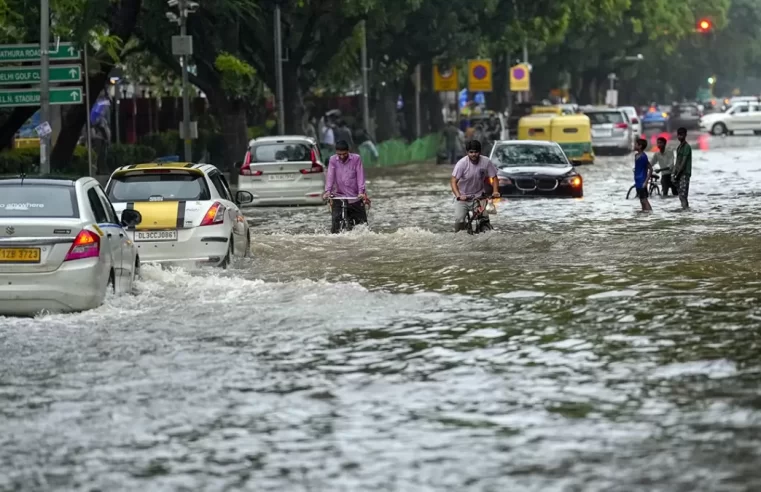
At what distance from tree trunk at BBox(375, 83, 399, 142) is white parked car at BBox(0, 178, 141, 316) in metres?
53.2

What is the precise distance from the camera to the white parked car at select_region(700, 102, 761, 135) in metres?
82.7

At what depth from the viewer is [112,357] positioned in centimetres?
1227

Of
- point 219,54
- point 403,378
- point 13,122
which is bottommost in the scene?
point 403,378

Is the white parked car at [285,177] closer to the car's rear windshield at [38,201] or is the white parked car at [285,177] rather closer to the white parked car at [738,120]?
the car's rear windshield at [38,201]

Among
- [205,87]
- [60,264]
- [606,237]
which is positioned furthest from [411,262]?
[205,87]

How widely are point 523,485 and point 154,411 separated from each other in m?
2.93

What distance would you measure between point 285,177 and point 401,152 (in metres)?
26.7

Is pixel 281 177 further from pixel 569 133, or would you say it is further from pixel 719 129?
pixel 719 129

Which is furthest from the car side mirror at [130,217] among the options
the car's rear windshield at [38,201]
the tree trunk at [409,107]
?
the tree trunk at [409,107]

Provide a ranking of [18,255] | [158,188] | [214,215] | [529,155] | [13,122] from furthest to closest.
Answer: [13,122], [529,155], [158,188], [214,215], [18,255]

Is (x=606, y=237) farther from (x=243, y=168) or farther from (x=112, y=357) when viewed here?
(x=112, y=357)

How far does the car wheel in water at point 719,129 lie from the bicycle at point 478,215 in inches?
2479

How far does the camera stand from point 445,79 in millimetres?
65625

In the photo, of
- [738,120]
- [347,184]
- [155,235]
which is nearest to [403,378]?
[155,235]
